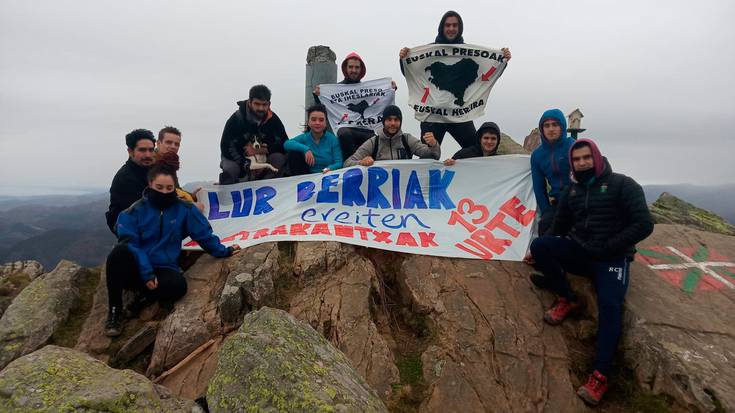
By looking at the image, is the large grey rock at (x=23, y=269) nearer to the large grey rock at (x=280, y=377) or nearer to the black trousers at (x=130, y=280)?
the black trousers at (x=130, y=280)

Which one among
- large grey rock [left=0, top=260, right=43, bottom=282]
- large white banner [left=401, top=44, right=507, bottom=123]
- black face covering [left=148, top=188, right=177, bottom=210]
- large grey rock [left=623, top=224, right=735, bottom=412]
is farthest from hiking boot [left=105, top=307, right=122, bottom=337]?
large white banner [left=401, top=44, right=507, bottom=123]

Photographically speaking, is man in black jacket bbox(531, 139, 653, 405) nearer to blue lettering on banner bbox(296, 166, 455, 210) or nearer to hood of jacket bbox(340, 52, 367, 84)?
blue lettering on banner bbox(296, 166, 455, 210)

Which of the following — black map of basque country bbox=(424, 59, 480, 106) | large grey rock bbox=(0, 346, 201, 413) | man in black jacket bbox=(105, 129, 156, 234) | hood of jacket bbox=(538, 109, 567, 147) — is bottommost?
large grey rock bbox=(0, 346, 201, 413)

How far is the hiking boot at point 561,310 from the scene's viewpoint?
5003 mm

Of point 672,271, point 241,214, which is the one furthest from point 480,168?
point 241,214

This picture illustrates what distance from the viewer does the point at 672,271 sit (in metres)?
5.64

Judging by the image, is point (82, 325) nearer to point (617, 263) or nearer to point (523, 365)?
point (523, 365)

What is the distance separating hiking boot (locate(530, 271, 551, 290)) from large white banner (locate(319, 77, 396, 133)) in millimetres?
5377

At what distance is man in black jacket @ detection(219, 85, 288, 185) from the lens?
7574 mm

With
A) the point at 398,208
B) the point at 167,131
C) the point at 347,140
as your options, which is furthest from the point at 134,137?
the point at 398,208

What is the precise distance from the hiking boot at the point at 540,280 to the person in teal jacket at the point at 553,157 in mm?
813

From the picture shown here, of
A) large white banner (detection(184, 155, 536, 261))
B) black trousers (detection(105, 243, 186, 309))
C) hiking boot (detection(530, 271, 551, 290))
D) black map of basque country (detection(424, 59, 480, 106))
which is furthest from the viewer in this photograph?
black map of basque country (detection(424, 59, 480, 106))

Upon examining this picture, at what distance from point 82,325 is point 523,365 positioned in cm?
623

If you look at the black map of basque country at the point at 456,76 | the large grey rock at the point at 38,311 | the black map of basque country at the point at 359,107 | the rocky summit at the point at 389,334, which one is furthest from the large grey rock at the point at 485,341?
the large grey rock at the point at 38,311
